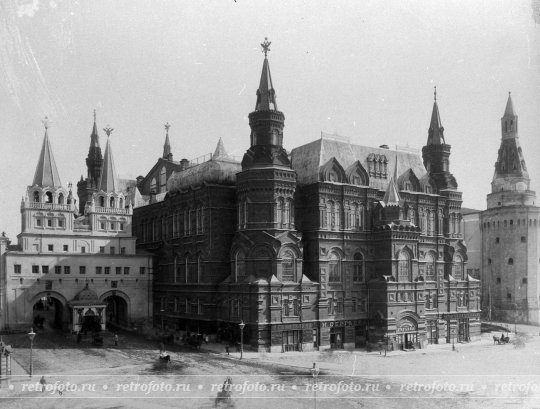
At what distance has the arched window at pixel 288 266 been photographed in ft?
200

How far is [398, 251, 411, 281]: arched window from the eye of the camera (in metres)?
65.4

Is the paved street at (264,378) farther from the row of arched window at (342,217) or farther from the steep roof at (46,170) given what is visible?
the steep roof at (46,170)

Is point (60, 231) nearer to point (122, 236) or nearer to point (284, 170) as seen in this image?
point (122, 236)

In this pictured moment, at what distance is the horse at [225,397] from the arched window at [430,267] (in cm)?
3929

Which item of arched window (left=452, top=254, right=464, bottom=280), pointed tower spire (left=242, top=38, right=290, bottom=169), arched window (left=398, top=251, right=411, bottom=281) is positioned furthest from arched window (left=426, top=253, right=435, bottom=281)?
pointed tower spire (left=242, top=38, right=290, bottom=169)

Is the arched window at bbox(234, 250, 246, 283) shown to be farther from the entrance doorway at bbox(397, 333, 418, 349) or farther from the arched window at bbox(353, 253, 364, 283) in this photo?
the entrance doorway at bbox(397, 333, 418, 349)

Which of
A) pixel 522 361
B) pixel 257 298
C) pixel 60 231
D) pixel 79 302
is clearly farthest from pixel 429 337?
pixel 60 231

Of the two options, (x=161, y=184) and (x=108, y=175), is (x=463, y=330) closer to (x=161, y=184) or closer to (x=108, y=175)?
(x=161, y=184)

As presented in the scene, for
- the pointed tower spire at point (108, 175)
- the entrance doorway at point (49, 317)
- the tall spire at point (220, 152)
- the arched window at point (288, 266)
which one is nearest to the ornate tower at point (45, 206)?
the pointed tower spire at point (108, 175)

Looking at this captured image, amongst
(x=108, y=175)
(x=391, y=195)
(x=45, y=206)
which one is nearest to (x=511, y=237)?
(x=391, y=195)

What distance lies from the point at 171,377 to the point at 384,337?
26.7 meters

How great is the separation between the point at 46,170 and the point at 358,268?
125 ft

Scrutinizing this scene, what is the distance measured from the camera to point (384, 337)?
62.6 m

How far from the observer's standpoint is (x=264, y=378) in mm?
44125
